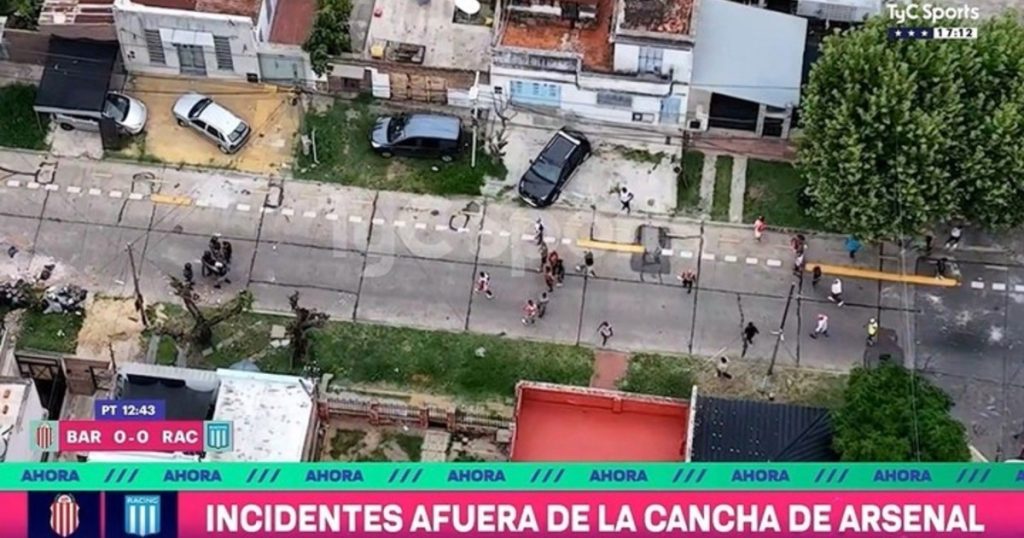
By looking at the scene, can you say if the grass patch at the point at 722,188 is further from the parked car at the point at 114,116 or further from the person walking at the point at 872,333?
the parked car at the point at 114,116

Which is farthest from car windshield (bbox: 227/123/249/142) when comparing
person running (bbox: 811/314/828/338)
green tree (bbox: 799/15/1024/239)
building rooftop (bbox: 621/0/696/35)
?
person running (bbox: 811/314/828/338)

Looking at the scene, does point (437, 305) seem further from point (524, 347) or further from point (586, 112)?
point (586, 112)

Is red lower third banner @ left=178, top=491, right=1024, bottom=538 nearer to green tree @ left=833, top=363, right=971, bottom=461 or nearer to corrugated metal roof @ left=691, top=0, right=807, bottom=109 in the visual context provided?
green tree @ left=833, top=363, right=971, bottom=461

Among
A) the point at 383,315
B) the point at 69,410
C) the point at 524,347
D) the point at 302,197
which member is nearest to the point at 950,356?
the point at 524,347

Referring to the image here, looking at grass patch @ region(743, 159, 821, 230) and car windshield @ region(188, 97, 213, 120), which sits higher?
car windshield @ region(188, 97, 213, 120)

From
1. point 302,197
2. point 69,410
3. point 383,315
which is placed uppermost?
point 302,197

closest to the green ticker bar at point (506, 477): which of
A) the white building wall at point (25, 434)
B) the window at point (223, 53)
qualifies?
the white building wall at point (25, 434)
